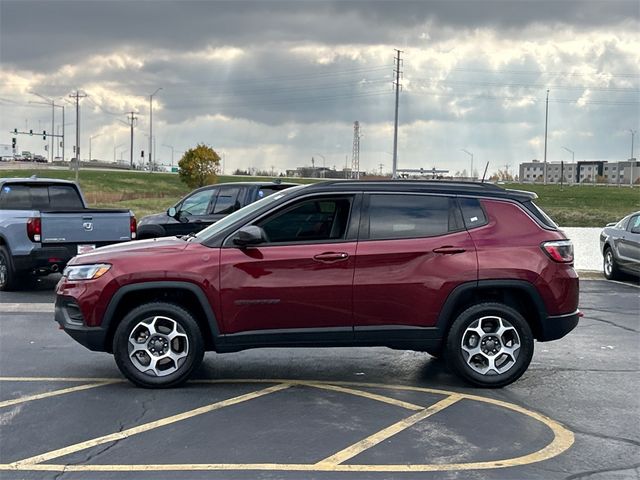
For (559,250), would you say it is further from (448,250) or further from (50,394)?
(50,394)

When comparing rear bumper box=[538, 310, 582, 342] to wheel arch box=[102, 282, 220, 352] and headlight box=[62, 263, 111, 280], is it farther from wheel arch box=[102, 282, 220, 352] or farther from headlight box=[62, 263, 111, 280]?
headlight box=[62, 263, 111, 280]

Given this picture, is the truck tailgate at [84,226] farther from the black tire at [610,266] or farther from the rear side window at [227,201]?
the black tire at [610,266]

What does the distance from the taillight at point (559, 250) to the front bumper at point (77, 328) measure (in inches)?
159

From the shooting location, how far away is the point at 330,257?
6.06m

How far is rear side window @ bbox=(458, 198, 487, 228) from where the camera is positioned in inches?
250

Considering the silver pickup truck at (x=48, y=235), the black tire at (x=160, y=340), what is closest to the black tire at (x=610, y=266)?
the silver pickup truck at (x=48, y=235)

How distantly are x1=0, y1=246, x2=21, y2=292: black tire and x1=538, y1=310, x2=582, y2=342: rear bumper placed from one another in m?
8.70

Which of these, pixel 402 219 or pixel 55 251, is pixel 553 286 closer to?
pixel 402 219

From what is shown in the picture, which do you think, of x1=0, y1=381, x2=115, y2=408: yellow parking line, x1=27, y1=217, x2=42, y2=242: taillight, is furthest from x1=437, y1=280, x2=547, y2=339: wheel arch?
x1=27, y1=217, x2=42, y2=242: taillight

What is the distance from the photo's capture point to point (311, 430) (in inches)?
201

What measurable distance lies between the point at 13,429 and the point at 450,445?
125 inches

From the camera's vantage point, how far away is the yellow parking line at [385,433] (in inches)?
180

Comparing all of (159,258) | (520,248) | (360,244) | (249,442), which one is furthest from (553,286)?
(159,258)

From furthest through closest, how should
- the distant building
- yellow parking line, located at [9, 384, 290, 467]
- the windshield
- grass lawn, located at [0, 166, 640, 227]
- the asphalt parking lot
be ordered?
1. the distant building
2. grass lawn, located at [0, 166, 640, 227]
3. the windshield
4. yellow parking line, located at [9, 384, 290, 467]
5. the asphalt parking lot
